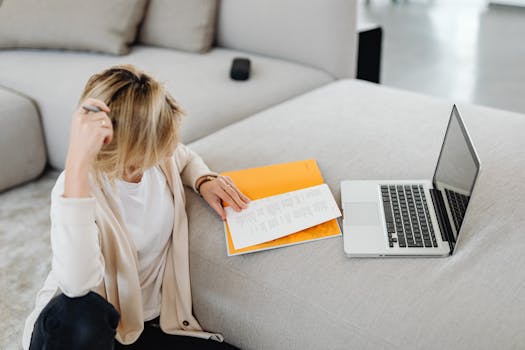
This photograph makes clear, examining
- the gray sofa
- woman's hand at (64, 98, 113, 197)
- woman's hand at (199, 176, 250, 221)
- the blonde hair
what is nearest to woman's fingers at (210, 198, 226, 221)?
woman's hand at (199, 176, 250, 221)

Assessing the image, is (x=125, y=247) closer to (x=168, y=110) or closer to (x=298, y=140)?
(x=168, y=110)

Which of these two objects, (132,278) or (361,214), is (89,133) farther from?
(361,214)

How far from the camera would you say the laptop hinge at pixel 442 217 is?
1101 mm

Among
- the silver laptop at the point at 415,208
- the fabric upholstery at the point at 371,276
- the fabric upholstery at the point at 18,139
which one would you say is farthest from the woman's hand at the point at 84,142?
the fabric upholstery at the point at 18,139

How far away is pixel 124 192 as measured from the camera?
1.10m

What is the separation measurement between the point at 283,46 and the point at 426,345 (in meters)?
1.58

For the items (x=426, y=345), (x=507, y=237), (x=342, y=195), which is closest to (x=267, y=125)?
(x=342, y=195)

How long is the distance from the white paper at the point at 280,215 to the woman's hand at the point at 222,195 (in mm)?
14

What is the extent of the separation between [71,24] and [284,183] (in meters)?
1.36

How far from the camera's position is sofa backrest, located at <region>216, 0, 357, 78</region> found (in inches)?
85.0

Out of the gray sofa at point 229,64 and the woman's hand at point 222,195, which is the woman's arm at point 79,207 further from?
the gray sofa at point 229,64

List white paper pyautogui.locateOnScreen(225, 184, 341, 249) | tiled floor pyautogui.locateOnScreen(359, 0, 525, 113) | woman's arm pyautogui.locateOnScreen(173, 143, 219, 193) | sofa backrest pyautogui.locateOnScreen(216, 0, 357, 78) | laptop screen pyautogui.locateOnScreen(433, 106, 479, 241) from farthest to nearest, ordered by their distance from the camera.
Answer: tiled floor pyautogui.locateOnScreen(359, 0, 525, 113)
sofa backrest pyautogui.locateOnScreen(216, 0, 357, 78)
woman's arm pyautogui.locateOnScreen(173, 143, 219, 193)
white paper pyautogui.locateOnScreen(225, 184, 341, 249)
laptop screen pyautogui.locateOnScreen(433, 106, 479, 241)

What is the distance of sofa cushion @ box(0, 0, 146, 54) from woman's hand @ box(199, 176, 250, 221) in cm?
119

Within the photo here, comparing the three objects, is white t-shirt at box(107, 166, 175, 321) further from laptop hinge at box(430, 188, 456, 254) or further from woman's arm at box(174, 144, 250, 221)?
laptop hinge at box(430, 188, 456, 254)
